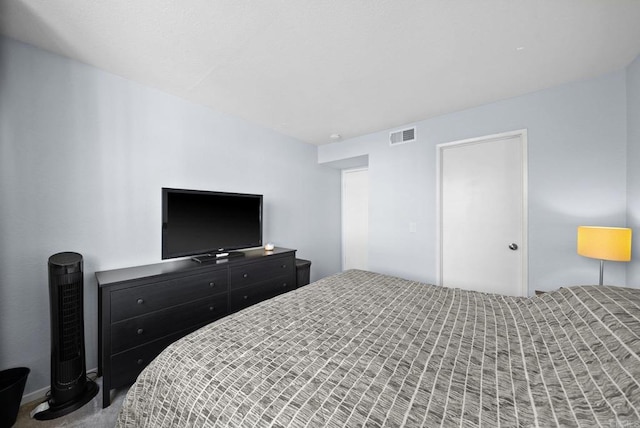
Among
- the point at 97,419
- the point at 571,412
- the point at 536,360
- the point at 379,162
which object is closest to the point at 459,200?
the point at 379,162

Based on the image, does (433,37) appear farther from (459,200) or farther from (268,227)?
(268,227)

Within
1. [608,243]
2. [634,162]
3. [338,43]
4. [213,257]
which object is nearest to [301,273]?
[213,257]

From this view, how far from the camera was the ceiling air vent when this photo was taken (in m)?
3.17

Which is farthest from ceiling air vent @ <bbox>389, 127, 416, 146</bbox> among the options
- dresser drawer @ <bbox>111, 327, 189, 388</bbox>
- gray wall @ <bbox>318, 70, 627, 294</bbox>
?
dresser drawer @ <bbox>111, 327, 189, 388</bbox>

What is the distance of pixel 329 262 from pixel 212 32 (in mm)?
3626

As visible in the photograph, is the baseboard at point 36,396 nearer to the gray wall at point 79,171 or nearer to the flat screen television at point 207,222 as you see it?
the gray wall at point 79,171

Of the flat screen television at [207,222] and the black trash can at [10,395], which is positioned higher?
the flat screen television at [207,222]

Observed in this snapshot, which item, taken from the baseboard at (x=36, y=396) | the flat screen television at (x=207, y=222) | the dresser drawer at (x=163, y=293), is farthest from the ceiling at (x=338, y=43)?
the baseboard at (x=36, y=396)

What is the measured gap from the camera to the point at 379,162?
3.48 m

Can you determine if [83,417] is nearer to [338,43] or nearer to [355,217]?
[338,43]

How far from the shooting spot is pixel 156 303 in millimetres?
1822

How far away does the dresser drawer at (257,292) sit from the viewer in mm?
2314

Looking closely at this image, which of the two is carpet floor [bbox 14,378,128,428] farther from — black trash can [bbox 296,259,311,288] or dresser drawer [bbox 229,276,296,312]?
black trash can [bbox 296,259,311,288]

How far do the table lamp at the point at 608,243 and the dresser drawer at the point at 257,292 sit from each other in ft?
9.04
